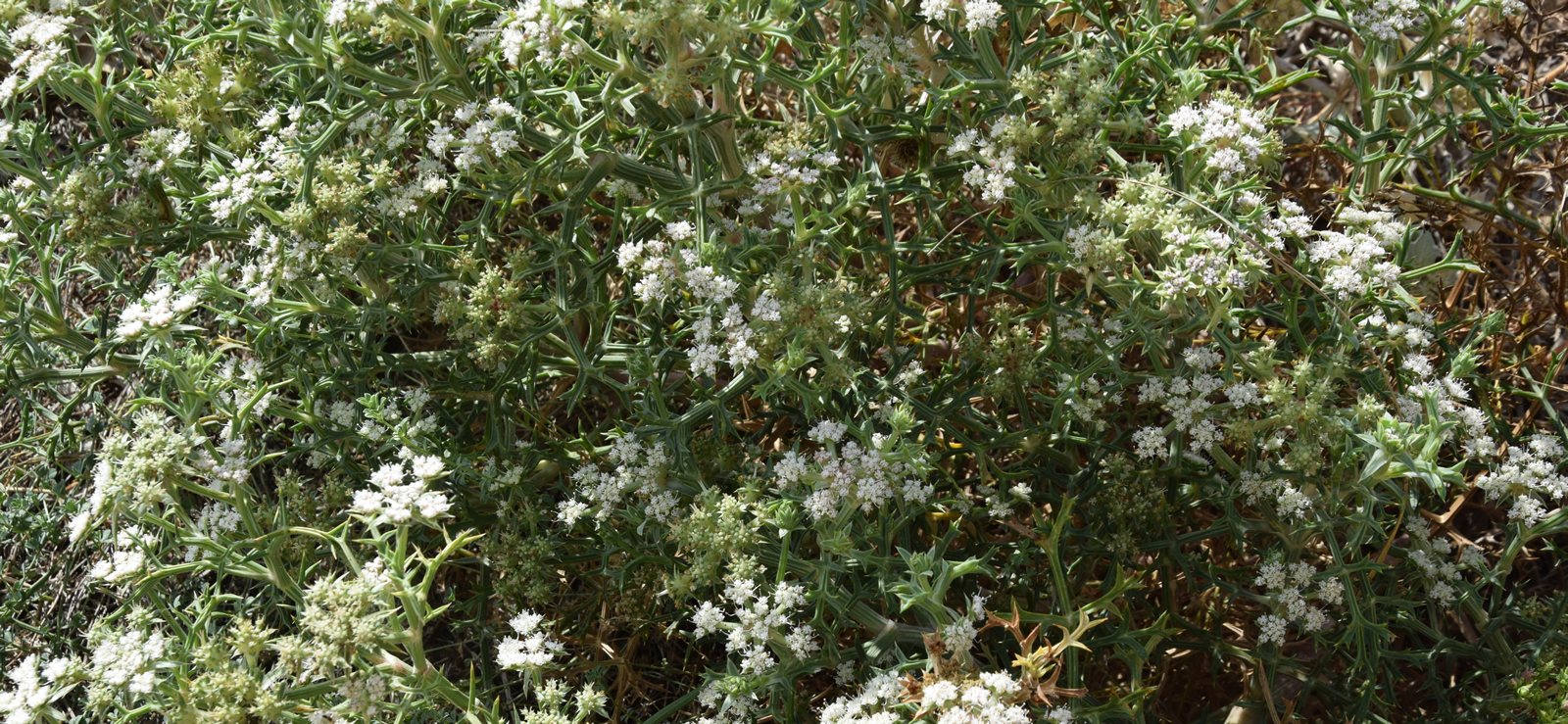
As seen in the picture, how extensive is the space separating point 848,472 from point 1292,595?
4.52 feet

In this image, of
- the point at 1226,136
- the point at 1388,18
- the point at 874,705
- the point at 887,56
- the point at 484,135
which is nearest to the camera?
the point at 874,705

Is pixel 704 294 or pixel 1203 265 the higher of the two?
pixel 1203 265

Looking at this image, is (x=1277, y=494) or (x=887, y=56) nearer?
(x=1277, y=494)

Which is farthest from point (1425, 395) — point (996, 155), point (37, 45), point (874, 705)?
point (37, 45)

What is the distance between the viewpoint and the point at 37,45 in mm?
3592

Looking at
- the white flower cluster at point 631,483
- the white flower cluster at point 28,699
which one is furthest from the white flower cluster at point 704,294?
the white flower cluster at point 28,699

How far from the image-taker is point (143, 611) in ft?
9.66

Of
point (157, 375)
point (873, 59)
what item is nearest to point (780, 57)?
point (873, 59)

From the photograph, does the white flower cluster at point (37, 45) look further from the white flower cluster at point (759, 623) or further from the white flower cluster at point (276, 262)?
the white flower cluster at point (759, 623)

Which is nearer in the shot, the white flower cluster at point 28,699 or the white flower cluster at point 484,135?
the white flower cluster at point 28,699

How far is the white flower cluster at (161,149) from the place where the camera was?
352 centimetres

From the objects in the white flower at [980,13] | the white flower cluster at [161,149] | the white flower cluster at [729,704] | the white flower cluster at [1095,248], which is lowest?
the white flower cluster at [729,704]

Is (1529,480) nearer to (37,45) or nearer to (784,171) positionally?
(784,171)

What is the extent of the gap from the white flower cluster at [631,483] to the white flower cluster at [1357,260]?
6.54ft
